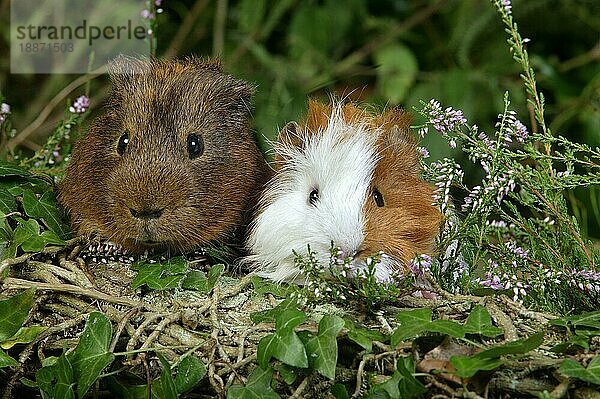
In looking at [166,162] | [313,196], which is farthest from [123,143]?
[313,196]

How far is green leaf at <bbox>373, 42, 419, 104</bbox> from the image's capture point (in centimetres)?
271

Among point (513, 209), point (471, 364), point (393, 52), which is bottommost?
point (471, 364)

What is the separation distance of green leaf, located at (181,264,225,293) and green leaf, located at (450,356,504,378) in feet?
1.57

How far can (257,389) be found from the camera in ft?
3.55

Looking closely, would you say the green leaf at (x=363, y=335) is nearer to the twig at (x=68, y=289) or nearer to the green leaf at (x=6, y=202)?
the twig at (x=68, y=289)

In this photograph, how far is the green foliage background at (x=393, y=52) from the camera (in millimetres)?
2602

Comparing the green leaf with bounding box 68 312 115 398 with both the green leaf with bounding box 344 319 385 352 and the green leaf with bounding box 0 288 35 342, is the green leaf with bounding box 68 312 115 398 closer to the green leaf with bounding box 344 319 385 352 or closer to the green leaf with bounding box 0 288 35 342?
the green leaf with bounding box 0 288 35 342

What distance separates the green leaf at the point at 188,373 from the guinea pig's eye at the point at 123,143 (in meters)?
0.46

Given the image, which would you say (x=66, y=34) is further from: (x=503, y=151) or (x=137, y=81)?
(x=503, y=151)

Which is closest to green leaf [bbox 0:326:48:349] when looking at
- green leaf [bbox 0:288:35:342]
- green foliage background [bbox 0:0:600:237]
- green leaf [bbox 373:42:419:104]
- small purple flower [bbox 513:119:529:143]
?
green leaf [bbox 0:288:35:342]

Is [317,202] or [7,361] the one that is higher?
[317,202]

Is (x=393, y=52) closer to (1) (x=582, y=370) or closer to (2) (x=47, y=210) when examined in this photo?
(2) (x=47, y=210)

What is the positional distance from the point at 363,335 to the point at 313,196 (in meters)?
0.35

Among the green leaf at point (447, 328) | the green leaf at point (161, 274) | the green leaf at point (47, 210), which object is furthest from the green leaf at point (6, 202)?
the green leaf at point (447, 328)
